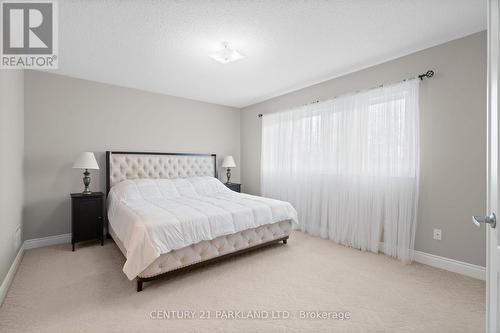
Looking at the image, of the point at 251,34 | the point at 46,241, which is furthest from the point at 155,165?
the point at 251,34

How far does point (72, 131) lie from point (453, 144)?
498 centimetres

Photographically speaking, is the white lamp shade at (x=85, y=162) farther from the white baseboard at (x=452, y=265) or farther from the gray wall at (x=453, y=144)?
the white baseboard at (x=452, y=265)

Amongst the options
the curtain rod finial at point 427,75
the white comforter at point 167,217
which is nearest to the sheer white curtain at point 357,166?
the curtain rod finial at point 427,75

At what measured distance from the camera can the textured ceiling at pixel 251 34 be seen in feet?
6.31

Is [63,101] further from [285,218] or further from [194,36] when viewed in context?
[285,218]

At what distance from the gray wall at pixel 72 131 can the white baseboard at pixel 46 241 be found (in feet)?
0.23

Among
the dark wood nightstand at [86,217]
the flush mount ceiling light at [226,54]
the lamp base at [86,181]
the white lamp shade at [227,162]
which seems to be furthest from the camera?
the white lamp shade at [227,162]

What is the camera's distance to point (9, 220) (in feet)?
7.54

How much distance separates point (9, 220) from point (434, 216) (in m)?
4.54

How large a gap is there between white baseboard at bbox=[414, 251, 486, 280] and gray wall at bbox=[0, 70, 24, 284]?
4276 mm

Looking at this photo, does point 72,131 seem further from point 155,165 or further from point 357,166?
point 357,166

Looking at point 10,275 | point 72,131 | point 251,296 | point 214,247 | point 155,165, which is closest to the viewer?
point 251,296

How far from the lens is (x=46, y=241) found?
3.25 meters

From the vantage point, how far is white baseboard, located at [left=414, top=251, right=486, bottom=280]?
2266 millimetres
